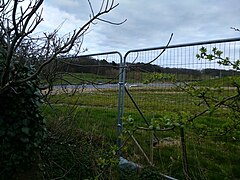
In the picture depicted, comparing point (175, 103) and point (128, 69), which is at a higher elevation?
point (128, 69)

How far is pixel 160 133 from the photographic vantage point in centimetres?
483

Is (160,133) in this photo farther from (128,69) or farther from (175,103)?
(128,69)

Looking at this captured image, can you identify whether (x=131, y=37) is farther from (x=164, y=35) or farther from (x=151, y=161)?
(x=151, y=161)

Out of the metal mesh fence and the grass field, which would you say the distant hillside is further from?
the grass field

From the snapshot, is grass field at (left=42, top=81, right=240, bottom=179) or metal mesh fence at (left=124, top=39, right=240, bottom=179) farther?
grass field at (left=42, top=81, right=240, bottom=179)

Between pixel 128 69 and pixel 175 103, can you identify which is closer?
pixel 175 103

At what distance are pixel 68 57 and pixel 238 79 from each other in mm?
3161

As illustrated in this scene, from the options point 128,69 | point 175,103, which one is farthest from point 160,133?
point 128,69

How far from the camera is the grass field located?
3916 millimetres

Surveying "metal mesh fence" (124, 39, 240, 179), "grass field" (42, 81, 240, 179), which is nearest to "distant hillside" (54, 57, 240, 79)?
"metal mesh fence" (124, 39, 240, 179)

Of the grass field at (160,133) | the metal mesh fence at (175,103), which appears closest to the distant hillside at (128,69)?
the metal mesh fence at (175,103)

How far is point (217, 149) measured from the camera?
4.07 metres

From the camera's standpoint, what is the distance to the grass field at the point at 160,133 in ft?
12.8

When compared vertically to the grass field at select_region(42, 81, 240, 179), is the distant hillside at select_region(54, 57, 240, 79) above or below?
above
